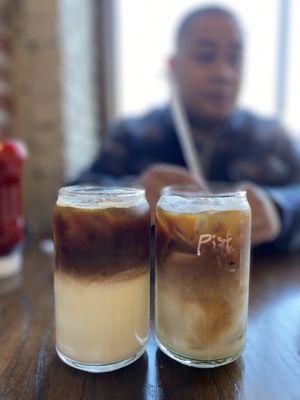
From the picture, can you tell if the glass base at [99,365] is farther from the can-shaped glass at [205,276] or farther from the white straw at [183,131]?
the white straw at [183,131]

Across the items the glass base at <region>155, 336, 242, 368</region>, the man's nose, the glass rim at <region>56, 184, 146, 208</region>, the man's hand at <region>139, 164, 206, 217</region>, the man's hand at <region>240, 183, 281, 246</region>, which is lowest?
the glass base at <region>155, 336, 242, 368</region>

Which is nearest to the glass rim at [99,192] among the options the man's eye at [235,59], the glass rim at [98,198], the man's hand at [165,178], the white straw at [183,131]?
the glass rim at [98,198]

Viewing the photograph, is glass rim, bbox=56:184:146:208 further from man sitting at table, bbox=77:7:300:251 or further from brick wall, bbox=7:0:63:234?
brick wall, bbox=7:0:63:234

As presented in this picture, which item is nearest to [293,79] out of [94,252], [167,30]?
[167,30]

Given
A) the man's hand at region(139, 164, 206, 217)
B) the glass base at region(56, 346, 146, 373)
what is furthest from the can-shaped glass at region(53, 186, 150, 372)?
the man's hand at region(139, 164, 206, 217)

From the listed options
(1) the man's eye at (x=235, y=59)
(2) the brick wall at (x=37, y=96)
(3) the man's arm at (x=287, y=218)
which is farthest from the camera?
(2) the brick wall at (x=37, y=96)

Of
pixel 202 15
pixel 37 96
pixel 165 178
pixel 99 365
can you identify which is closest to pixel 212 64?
pixel 202 15

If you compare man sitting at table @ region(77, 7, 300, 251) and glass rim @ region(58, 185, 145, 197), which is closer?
glass rim @ region(58, 185, 145, 197)

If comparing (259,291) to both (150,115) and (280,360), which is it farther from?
(150,115)
